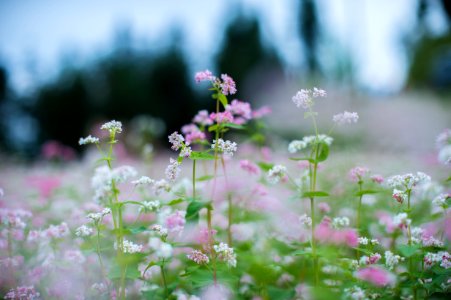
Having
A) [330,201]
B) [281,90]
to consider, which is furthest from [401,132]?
[330,201]

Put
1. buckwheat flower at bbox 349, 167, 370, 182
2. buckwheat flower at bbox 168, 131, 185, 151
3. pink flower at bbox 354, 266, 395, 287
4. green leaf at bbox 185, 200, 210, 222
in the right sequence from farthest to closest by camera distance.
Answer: buckwheat flower at bbox 349, 167, 370, 182, buckwheat flower at bbox 168, 131, 185, 151, green leaf at bbox 185, 200, 210, 222, pink flower at bbox 354, 266, 395, 287

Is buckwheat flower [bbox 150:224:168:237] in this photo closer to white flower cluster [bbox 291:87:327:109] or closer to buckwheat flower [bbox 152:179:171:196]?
buckwheat flower [bbox 152:179:171:196]

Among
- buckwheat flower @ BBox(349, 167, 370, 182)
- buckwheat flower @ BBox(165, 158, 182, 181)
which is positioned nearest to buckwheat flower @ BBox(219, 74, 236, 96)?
buckwheat flower @ BBox(165, 158, 182, 181)

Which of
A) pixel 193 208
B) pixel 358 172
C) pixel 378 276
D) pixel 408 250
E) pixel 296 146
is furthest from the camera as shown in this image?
pixel 358 172

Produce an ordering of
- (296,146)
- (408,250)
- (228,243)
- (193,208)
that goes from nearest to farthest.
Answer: (408,250) < (193,208) < (296,146) < (228,243)

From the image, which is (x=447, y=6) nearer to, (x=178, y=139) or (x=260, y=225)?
(x=260, y=225)

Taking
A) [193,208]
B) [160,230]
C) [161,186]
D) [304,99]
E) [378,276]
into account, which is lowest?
[378,276]

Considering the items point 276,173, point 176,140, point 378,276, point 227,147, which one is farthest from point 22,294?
point 378,276

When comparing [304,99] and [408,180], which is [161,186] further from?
[408,180]

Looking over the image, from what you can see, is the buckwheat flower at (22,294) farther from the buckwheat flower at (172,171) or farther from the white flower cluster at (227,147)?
the white flower cluster at (227,147)
